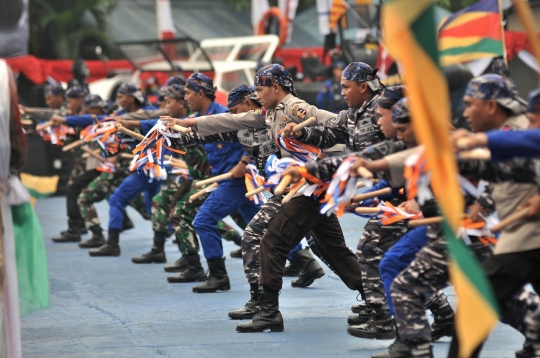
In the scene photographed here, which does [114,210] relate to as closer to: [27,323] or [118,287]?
[118,287]

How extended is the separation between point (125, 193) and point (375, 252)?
19.7ft

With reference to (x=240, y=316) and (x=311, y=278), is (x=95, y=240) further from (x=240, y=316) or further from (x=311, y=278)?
(x=240, y=316)

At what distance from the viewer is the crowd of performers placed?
211 inches

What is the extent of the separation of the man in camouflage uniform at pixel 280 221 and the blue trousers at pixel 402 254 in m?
1.31

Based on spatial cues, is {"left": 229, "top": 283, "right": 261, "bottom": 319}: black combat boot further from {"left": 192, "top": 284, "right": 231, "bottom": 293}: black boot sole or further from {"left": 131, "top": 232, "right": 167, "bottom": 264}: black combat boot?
{"left": 131, "top": 232, "right": 167, "bottom": 264}: black combat boot

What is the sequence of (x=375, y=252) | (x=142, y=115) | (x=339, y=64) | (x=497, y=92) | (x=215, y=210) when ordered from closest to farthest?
(x=497, y=92), (x=375, y=252), (x=215, y=210), (x=142, y=115), (x=339, y=64)

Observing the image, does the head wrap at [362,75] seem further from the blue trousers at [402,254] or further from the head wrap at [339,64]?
the head wrap at [339,64]

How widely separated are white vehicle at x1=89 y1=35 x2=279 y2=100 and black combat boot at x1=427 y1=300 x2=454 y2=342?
1481 centimetres

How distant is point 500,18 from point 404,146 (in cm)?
728

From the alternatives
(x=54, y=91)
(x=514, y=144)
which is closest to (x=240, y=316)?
(x=514, y=144)

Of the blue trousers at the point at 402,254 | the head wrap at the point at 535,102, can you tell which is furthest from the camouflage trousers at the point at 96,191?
the head wrap at the point at 535,102

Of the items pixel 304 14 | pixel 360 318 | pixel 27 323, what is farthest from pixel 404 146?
pixel 304 14

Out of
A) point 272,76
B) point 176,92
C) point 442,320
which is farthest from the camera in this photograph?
point 176,92

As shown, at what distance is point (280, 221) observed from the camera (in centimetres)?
759
